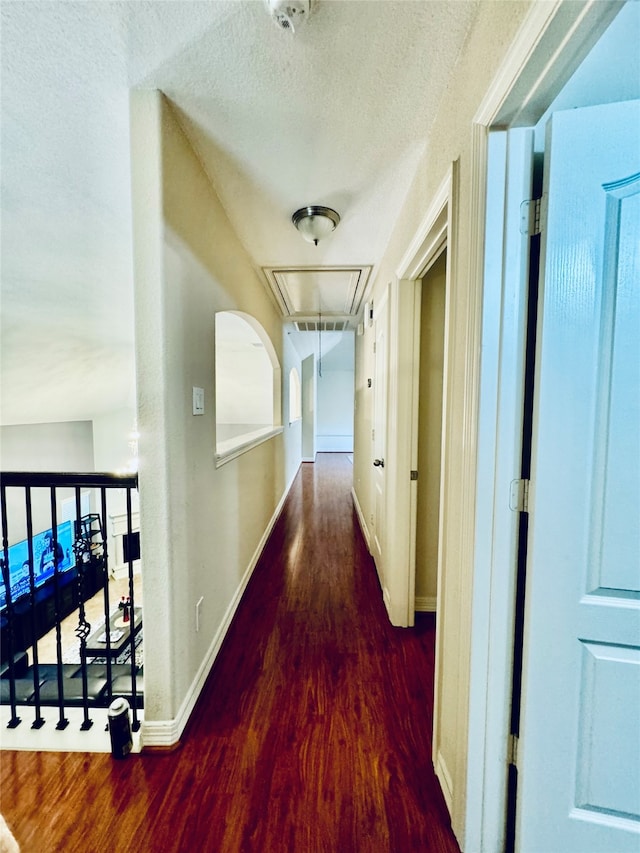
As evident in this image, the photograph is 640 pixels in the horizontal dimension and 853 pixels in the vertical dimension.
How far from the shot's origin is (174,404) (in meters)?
1.30

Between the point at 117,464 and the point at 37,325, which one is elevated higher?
the point at 37,325

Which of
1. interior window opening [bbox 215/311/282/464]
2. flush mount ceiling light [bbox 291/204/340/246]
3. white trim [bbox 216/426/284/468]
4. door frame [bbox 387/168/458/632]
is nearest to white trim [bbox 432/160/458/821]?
door frame [bbox 387/168/458/632]

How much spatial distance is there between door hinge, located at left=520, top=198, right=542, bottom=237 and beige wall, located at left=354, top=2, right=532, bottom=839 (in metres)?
0.12

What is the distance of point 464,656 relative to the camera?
3.11ft

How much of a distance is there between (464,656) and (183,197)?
1989mm

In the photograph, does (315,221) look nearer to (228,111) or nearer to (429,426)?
(228,111)

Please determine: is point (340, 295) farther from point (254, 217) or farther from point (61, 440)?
point (61, 440)

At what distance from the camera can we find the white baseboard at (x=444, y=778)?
1.05 m

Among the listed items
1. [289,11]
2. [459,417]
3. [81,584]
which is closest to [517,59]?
[289,11]

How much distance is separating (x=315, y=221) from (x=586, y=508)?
1.94 metres

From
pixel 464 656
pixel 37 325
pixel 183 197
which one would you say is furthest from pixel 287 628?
pixel 37 325

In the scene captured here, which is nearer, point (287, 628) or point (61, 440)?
point (287, 628)

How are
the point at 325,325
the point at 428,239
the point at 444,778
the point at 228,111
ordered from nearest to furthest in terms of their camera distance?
the point at 444,778 → the point at 228,111 → the point at 428,239 → the point at 325,325

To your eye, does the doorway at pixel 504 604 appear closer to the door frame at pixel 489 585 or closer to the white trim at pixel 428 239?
the door frame at pixel 489 585
